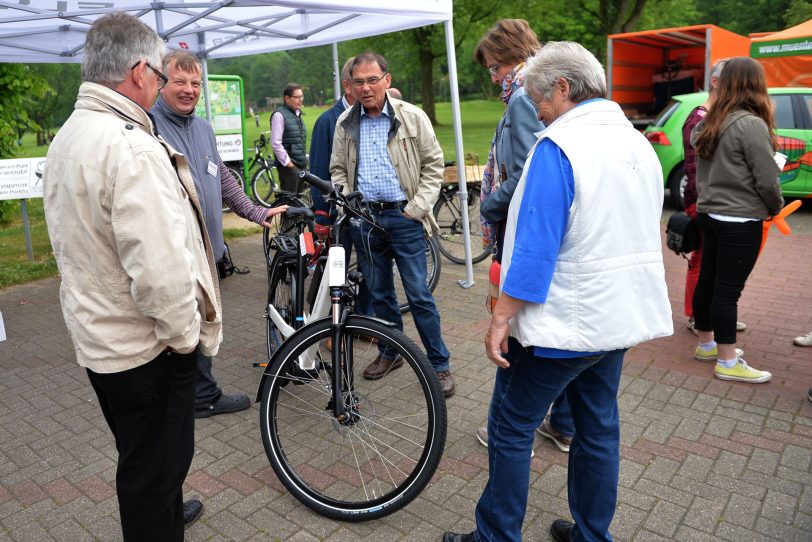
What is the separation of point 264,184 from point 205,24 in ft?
19.7

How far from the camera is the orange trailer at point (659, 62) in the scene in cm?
1485

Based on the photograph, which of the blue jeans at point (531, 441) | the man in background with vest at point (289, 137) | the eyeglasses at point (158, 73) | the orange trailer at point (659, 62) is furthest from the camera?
the orange trailer at point (659, 62)

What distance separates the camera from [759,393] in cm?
395

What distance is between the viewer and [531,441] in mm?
2352

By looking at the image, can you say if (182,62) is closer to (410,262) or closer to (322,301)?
(322,301)

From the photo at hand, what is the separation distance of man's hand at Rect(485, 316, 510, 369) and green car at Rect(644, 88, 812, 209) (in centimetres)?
711

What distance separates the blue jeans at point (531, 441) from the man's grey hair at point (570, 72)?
88 cm

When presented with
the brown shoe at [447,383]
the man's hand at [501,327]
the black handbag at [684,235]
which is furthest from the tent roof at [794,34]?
the man's hand at [501,327]

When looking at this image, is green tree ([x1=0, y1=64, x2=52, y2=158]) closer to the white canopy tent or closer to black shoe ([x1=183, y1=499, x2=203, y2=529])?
the white canopy tent

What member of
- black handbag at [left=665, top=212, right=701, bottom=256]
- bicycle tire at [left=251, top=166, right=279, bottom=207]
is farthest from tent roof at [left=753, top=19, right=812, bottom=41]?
black handbag at [left=665, top=212, right=701, bottom=256]

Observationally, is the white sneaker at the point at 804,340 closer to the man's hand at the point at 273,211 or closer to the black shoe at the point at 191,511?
the man's hand at the point at 273,211

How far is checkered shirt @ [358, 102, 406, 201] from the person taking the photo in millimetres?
4012

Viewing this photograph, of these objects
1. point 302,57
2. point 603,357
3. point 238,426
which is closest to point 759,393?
point 603,357

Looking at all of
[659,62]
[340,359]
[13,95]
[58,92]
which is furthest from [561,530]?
[58,92]
